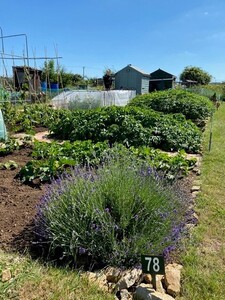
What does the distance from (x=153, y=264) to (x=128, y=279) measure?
0.32m

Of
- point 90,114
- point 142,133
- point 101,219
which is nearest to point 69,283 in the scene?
point 101,219

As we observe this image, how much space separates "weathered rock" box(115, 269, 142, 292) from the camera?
1.96 m

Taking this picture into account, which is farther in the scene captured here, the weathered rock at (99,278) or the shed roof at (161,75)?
the shed roof at (161,75)

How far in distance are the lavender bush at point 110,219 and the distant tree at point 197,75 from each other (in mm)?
43331

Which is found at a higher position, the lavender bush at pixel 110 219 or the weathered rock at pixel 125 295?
the lavender bush at pixel 110 219

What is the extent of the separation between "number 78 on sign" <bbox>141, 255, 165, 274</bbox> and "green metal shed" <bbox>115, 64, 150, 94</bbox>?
22.8m

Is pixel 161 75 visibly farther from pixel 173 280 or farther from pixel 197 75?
pixel 173 280

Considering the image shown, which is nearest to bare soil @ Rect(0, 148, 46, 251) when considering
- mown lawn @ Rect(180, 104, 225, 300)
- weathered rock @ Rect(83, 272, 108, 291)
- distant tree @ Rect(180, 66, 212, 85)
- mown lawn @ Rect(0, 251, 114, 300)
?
mown lawn @ Rect(0, 251, 114, 300)

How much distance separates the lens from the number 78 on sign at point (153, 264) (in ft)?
5.73

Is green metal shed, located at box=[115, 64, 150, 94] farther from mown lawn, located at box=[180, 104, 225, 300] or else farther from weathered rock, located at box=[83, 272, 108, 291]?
weathered rock, located at box=[83, 272, 108, 291]

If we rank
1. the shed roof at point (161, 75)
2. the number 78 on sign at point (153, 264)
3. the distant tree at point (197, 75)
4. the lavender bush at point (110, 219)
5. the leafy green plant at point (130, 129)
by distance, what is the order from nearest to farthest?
1. the number 78 on sign at point (153, 264)
2. the lavender bush at point (110, 219)
3. the leafy green plant at point (130, 129)
4. the shed roof at point (161, 75)
5. the distant tree at point (197, 75)

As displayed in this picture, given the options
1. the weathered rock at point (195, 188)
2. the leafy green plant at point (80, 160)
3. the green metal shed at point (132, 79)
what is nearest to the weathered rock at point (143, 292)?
the leafy green plant at point (80, 160)

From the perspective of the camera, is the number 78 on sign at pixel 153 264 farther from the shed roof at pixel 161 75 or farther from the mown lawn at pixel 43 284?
the shed roof at pixel 161 75

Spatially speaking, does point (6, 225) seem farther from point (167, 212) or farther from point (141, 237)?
point (167, 212)
